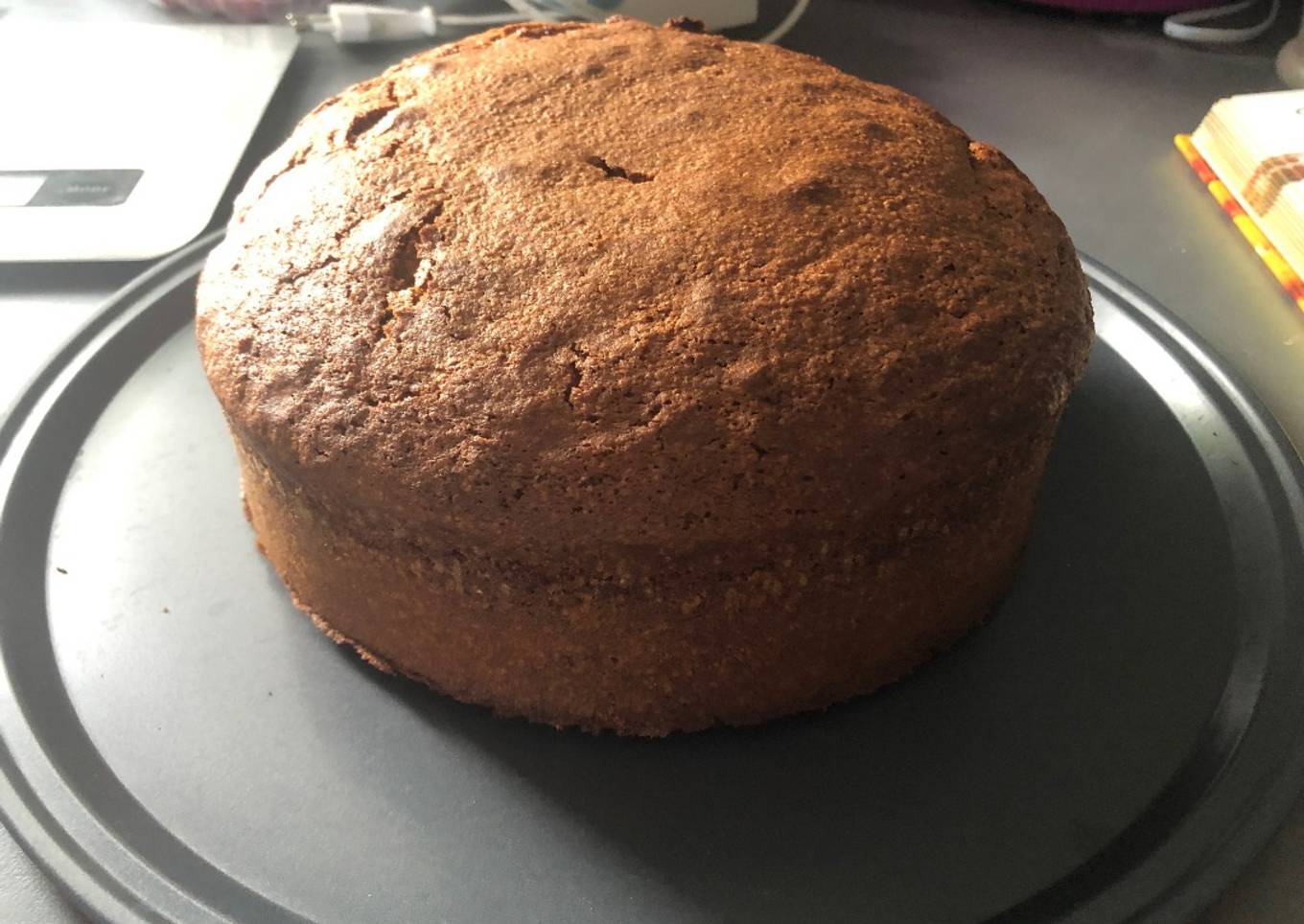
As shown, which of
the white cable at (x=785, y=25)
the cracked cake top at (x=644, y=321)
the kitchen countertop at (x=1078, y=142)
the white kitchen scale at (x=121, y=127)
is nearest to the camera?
the cracked cake top at (x=644, y=321)

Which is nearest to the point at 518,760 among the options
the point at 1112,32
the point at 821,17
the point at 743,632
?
the point at 743,632

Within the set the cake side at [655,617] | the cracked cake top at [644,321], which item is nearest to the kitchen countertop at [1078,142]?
the cake side at [655,617]

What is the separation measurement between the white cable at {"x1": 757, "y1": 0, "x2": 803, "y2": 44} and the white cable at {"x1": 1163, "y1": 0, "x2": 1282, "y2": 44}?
2.35 feet

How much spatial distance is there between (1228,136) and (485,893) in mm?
1477

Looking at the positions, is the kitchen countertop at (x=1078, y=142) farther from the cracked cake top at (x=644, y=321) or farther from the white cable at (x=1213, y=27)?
the cracked cake top at (x=644, y=321)

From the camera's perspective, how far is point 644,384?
70 cm

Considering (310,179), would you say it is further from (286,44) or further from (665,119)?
(286,44)

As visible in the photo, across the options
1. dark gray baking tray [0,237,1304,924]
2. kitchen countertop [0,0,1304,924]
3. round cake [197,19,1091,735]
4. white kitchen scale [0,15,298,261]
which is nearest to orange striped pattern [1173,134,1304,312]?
kitchen countertop [0,0,1304,924]

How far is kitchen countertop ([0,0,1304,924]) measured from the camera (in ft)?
3.84

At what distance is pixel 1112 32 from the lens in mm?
1996

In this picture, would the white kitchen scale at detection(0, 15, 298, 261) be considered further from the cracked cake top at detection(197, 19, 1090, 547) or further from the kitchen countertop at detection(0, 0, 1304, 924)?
the cracked cake top at detection(197, 19, 1090, 547)

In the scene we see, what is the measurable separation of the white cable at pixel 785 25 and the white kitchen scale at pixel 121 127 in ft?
2.87

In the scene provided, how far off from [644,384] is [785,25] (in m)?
1.41

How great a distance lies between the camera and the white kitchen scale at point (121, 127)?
4.38 feet
